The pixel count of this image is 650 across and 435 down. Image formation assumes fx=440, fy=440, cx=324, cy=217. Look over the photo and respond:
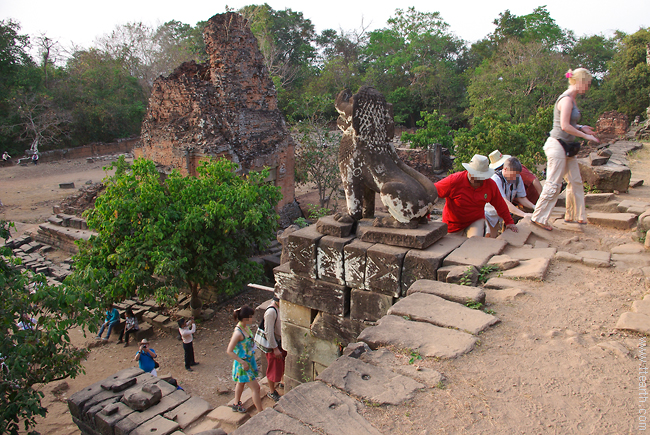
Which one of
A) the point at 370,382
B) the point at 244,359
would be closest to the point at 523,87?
the point at 244,359

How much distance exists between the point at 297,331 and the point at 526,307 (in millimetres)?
2179

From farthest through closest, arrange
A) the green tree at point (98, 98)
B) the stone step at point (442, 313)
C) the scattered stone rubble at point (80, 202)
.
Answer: the green tree at point (98, 98), the scattered stone rubble at point (80, 202), the stone step at point (442, 313)

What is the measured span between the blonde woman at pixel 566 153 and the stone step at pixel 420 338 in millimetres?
2454

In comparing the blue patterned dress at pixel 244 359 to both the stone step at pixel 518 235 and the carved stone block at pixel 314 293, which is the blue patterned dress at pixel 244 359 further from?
the stone step at pixel 518 235

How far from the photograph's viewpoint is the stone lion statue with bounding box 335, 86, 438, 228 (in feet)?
12.1

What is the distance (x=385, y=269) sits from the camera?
352 cm

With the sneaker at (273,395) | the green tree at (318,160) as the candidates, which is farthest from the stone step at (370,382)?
the green tree at (318,160)

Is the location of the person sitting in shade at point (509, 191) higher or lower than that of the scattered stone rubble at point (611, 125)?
lower

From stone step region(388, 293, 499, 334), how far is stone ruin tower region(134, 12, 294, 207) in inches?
328

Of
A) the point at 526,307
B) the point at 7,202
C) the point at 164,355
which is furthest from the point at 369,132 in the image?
the point at 7,202

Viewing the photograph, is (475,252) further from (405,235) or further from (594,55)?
(594,55)

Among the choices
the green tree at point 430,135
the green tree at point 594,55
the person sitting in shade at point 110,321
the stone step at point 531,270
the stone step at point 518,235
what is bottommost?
the person sitting in shade at point 110,321

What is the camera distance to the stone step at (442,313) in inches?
107

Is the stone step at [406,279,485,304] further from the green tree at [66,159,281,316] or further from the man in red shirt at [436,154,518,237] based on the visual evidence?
the green tree at [66,159,281,316]
